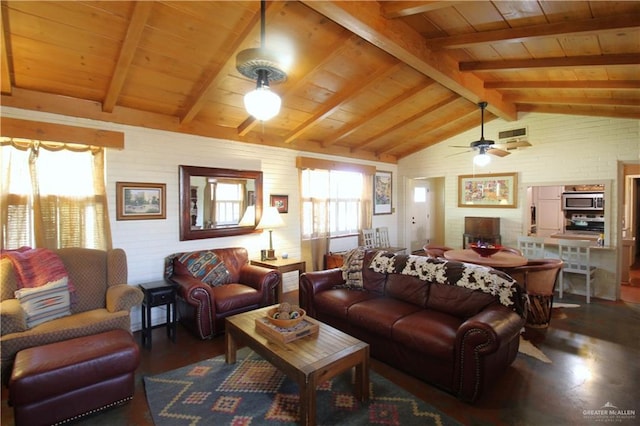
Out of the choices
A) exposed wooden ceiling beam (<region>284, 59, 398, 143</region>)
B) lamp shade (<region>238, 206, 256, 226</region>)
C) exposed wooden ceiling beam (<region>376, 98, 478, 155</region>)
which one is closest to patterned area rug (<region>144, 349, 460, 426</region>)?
lamp shade (<region>238, 206, 256, 226</region>)

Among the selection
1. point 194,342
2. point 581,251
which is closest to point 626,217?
point 581,251

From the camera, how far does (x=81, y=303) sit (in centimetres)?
288

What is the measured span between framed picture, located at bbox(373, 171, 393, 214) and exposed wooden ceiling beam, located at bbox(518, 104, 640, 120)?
2736mm

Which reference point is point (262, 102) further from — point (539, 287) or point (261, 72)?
point (539, 287)

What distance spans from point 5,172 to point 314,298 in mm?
3286

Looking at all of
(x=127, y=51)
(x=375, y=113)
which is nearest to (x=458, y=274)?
(x=375, y=113)

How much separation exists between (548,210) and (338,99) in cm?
619

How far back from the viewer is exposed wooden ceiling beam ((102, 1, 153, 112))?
2.26m

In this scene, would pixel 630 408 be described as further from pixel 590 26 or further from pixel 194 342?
pixel 194 342

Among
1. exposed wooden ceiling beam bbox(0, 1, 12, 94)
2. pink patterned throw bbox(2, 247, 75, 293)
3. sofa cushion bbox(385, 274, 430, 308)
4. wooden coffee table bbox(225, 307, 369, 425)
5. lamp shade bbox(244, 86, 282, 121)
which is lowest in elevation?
wooden coffee table bbox(225, 307, 369, 425)

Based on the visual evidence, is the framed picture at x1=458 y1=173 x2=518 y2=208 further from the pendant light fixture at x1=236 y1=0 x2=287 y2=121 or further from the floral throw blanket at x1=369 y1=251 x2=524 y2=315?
the pendant light fixture at x1=236 y1=0 x2=287 y2=121

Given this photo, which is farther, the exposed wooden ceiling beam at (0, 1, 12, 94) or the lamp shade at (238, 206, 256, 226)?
the lamp shade at (238, 206, 256, 226)

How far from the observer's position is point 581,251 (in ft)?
15.2

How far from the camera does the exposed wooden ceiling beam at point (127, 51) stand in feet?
7.40
